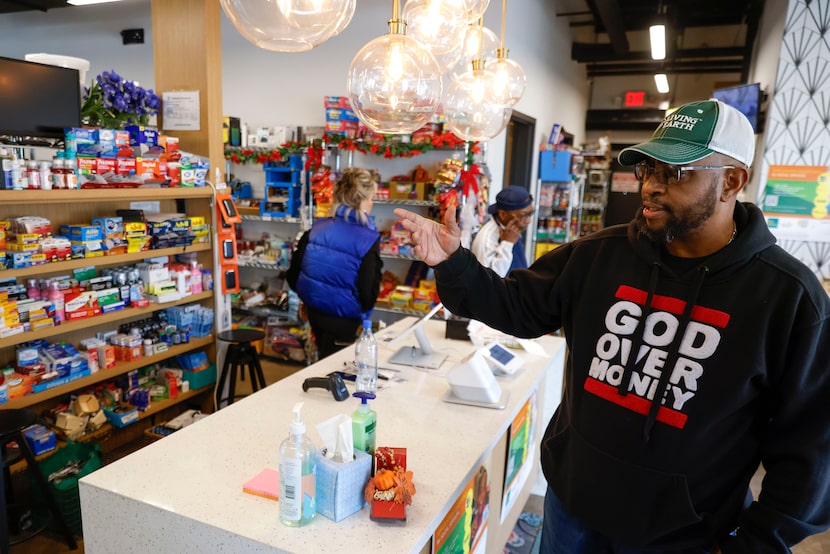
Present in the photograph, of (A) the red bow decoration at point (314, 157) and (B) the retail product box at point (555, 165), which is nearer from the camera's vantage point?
(A) the red bow decoration at point (314, 157)

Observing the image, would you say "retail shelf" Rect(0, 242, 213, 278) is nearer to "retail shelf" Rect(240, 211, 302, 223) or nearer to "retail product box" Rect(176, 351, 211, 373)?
"retail product box" Rect(176, 351, 211, 373)

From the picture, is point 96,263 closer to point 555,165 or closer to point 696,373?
point 696,373

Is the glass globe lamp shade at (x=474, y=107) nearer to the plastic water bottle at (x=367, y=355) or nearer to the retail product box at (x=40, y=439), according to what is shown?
the plastic water bottle at (x=367, y=355)

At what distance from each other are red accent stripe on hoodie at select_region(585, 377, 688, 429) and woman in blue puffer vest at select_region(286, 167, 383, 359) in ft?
6.96

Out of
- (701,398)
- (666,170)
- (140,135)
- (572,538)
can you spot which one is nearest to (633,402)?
(701,398)

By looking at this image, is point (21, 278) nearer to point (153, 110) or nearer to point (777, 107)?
point (153, 110)

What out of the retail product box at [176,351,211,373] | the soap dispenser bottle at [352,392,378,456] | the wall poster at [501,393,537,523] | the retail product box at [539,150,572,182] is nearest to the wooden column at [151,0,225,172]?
the retail product box at [176,351,211,373]

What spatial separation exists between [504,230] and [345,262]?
109 cm

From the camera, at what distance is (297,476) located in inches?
49.9

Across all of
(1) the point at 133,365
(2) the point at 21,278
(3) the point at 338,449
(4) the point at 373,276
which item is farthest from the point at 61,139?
(3) the point at 338,449

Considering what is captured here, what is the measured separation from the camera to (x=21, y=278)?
2.92 m

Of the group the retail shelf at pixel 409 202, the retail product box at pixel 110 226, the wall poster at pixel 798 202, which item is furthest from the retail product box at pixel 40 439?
the wall poster at pixel 798 202

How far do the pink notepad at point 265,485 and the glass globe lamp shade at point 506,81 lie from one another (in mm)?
1837

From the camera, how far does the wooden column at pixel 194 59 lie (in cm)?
356
